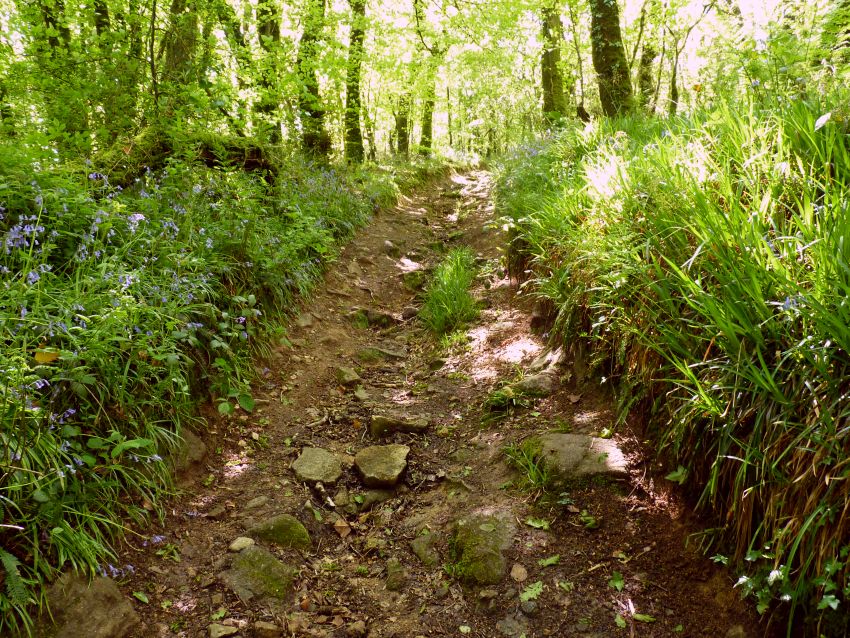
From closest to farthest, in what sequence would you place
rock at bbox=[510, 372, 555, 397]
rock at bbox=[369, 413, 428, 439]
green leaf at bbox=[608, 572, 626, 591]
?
green leaf at bbox=[608, 572, 626, 591] < rock at bbox=[510, 372, 555, 397] < rock at bbox=[369, 413, 428, 439]

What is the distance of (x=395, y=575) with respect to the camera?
2801 mm

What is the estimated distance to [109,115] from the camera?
16.7 feet

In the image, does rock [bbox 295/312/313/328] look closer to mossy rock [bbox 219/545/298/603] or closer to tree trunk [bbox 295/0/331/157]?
mossy rock [bbox 219/545/298/603]

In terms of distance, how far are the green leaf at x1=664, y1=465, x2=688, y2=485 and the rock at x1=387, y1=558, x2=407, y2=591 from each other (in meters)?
1.54

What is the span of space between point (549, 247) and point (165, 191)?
12.1 ft

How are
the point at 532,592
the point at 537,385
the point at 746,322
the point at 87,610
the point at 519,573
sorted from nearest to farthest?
the point at 87,610, the point at 746,322, the point at 532,592, the point at 519,573, the point at 537,385

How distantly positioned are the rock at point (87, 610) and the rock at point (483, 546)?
5.30ft

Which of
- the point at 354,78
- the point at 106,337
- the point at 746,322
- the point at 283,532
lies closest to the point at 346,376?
the point at 283,532

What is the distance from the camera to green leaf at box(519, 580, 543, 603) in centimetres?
247

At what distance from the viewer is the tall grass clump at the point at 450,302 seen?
566 cm

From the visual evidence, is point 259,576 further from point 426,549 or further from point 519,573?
point 519,573

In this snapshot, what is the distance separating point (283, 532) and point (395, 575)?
2.38 ft

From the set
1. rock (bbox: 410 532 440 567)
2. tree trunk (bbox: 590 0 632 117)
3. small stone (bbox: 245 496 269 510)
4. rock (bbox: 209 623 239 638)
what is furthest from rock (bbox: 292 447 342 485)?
→ tree trunk (bbox: 590 0 632 117)

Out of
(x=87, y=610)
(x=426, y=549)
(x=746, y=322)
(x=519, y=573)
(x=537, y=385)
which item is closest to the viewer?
(x=87, y=610)
